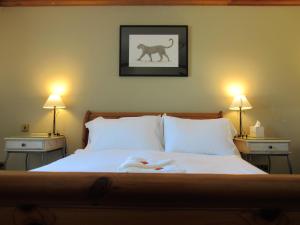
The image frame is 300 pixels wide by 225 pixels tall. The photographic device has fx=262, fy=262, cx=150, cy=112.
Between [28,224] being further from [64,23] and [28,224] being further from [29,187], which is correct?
[64,23]

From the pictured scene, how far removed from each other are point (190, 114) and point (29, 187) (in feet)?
8.68

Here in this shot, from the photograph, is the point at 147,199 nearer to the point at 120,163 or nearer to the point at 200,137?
the point at 120,163

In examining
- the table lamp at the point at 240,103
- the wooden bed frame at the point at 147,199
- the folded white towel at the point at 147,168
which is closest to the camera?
the wooden bed frame at the point at 147,199

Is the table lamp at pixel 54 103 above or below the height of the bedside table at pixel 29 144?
above

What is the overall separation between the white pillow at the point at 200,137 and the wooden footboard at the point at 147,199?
190cm

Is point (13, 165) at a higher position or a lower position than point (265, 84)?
lower

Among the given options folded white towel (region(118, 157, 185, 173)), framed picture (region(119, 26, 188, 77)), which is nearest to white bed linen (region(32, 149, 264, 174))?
folded white towel (region(118, 157, 185, 173))

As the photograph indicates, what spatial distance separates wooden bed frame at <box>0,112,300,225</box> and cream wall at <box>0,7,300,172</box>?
260 centimetres

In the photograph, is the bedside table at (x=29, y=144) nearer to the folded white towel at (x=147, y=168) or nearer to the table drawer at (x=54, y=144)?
the table drawer at (x=54, y=144)

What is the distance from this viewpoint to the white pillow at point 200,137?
257 cm

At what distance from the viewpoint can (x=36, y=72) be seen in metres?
3.34

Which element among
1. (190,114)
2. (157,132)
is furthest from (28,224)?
(190,114)

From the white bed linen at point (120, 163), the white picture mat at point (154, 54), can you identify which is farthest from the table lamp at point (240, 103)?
the white bed linen at point (120, 163)

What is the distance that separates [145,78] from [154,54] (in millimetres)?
318
